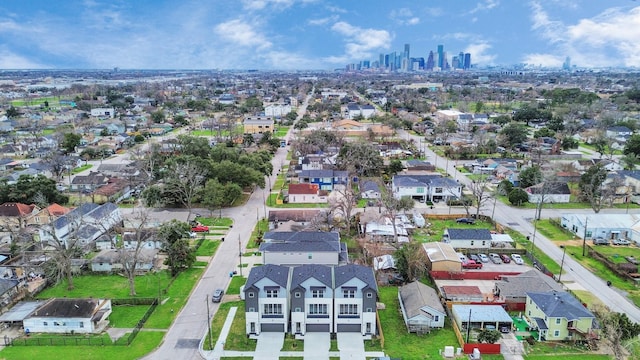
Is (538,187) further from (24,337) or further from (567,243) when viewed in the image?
(24,337)

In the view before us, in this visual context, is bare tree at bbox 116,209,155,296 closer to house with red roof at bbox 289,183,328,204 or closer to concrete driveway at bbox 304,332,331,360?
concrete driveway at bbox 304,332,331,360

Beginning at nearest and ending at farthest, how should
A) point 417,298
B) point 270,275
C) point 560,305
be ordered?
1. point 560,305
2. point 270,275
3. point 417,298

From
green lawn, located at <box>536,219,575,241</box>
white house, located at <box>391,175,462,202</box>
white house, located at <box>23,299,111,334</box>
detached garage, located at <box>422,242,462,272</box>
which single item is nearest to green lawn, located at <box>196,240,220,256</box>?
white house, located at <box>23,299,111,334</box>

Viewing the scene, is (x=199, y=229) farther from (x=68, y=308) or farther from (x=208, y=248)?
(x=68, y=308)

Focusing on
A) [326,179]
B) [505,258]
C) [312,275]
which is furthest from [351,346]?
[326,179]

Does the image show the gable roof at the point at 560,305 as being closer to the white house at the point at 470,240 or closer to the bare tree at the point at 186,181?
the white house at the point at 470,240

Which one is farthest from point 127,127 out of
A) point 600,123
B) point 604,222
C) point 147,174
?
point 600,123


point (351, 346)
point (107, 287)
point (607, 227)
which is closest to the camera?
point (351, 346)

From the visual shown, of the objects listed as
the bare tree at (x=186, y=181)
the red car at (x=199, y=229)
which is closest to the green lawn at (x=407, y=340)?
the red car at (x=199, y=229)
